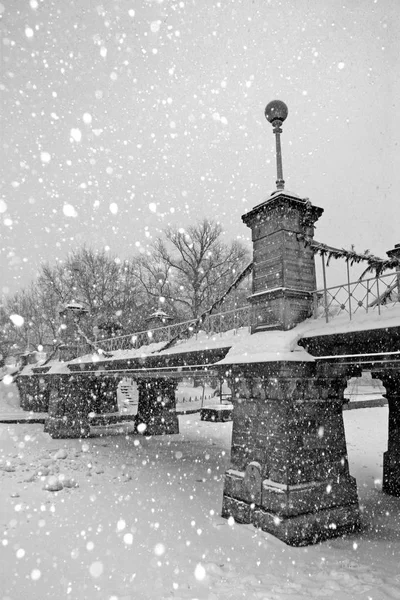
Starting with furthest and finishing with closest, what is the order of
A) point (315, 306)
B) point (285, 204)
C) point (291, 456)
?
point (285, 204) < point (315, 306) < point (291, 456)

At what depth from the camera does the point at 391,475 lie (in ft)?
37.3

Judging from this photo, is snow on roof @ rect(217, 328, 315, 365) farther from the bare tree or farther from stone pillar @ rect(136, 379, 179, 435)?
the bare tree

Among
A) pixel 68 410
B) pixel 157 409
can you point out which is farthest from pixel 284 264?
pixel 68 410

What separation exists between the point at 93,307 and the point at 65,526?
26981mm

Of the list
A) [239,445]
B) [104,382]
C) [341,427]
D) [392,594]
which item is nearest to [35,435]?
[104,382]

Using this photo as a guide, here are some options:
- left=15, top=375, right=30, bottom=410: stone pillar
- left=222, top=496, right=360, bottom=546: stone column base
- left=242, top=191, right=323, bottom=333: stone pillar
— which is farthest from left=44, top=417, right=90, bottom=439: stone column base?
left=242, top=191, right=323, bottom=333: stone pillar

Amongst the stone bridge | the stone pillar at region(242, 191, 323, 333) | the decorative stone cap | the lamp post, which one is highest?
the lamp post

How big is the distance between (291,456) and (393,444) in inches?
217

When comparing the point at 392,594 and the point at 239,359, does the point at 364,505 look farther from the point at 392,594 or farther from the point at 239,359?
the point at 239,359

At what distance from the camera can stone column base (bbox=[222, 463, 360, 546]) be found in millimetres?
7211

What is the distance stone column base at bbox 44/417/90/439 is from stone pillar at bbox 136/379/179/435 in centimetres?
249

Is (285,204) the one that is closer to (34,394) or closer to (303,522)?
(303,522)

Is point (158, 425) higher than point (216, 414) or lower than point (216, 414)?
higher

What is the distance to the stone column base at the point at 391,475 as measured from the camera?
36.7ft
